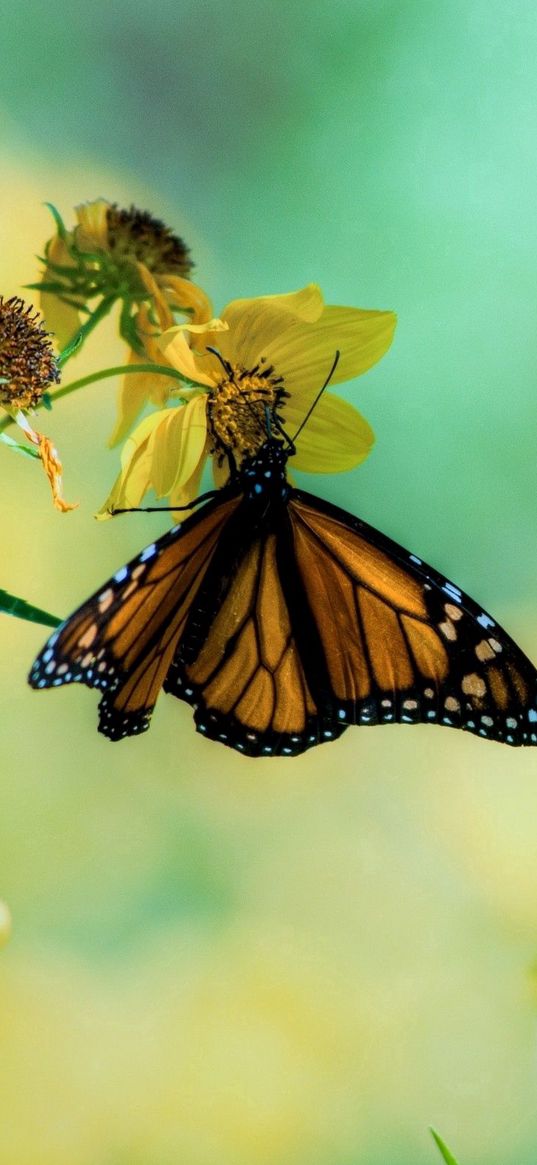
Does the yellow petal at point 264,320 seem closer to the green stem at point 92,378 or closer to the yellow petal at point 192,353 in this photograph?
the yellow petal at point 192,353

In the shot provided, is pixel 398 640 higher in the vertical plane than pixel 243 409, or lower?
lower

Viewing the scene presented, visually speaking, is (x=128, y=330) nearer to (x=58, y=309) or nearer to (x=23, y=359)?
(x=58, y=309)

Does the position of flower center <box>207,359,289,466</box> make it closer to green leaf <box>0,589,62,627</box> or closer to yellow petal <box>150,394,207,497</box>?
yellow petal <box>150,394,207,497</box>

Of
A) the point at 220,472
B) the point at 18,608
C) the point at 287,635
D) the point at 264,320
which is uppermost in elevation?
the point at 264,320

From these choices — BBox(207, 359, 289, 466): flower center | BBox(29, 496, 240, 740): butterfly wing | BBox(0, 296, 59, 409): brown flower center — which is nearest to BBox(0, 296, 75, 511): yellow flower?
BBox(0, 296, 59, 409): brown flower center

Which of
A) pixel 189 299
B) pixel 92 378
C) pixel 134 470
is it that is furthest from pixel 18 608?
pixel 189 299

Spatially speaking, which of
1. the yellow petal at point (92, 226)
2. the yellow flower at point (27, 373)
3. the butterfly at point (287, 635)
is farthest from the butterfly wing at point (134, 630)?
the yellow petal at point (92, 226)
